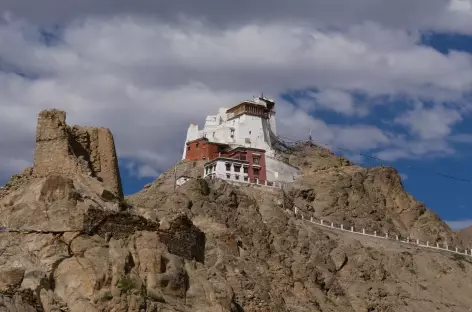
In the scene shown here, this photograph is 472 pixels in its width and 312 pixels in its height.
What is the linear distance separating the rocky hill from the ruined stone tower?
0.13 m

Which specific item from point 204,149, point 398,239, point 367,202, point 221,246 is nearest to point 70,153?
point 221,246

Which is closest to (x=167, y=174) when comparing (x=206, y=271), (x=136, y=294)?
(x=206, y=271)

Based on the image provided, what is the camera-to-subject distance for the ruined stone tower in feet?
120

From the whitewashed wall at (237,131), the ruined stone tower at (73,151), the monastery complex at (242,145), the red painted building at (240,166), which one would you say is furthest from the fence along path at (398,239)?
the ruined stone tower at (73,151)

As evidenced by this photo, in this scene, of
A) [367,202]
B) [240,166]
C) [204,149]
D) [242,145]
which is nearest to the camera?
[240,166]

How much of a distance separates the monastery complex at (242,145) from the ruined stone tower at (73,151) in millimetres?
37974

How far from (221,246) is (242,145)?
40.4 metres

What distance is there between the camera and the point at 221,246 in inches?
2095

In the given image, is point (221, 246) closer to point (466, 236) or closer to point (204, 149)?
point (204, 149)

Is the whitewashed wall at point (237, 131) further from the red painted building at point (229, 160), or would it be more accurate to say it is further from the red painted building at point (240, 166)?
the red painted building at point (240, 166)

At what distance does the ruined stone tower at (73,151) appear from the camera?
1443 inches

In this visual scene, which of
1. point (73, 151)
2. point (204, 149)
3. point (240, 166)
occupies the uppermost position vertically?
point (204, 149)

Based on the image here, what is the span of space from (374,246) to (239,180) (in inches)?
531

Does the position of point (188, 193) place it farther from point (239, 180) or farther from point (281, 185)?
point (281, 185)
